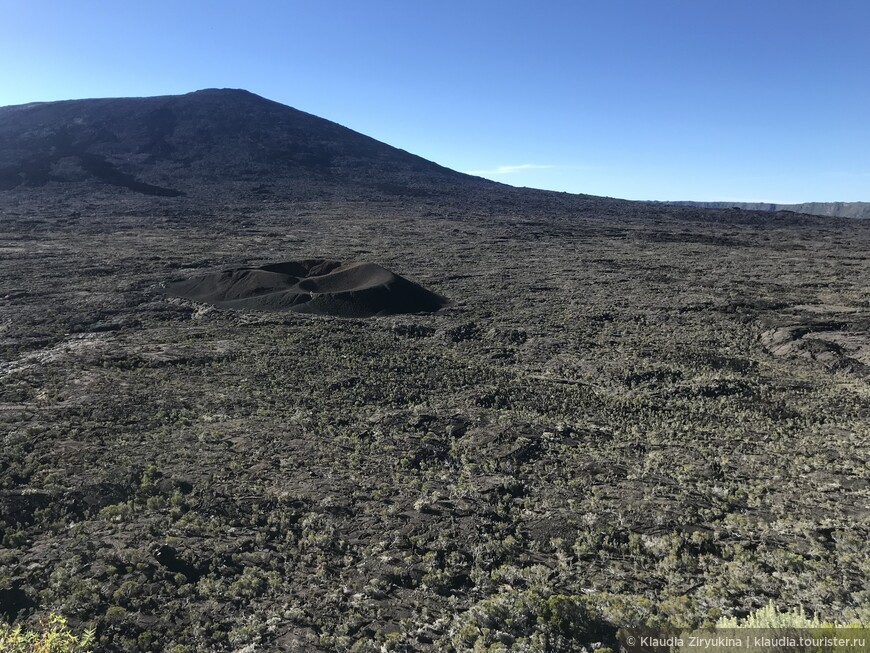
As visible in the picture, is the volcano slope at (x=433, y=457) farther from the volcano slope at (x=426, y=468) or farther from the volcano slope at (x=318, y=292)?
the volcano slope at (x=318, y=292)

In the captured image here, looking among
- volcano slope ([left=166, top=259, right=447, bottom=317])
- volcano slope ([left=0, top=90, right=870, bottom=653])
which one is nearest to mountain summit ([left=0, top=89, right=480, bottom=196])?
volcano slope ([left=166, top=259, right=447, bottom=317])

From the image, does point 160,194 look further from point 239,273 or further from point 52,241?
point 239,273

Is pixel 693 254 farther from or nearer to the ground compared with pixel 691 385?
farther from the ground

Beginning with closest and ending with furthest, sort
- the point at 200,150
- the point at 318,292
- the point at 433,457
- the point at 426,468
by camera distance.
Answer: the point at 426,468 < the point at 433,457 < the point at 318,292 < the point at 200,150

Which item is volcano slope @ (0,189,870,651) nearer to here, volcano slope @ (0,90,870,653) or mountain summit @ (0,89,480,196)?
volcano slope @ (0,90,870,653)

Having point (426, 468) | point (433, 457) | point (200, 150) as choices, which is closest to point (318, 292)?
point (433, 457)

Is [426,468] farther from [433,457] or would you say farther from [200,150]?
[200,150]

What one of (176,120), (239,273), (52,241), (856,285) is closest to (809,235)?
(856,285)
